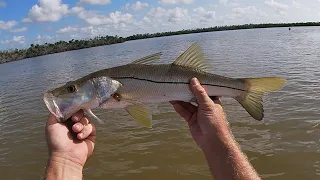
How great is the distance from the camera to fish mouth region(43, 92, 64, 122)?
A: 11.8 ft

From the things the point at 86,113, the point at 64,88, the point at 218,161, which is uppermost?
the point at 64,88

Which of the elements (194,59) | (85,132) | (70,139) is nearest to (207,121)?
(194,59)

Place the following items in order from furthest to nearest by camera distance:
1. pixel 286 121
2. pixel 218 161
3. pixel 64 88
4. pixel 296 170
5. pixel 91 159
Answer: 1. pixel 286 121
2. pixel 91 159
3. pixel 296 170
4. pixel 64 88
5. pixel 218 161

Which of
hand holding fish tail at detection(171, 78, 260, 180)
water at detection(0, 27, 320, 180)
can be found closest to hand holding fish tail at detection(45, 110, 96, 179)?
hand holding fish tail at detection(171, 78, 260, 180)

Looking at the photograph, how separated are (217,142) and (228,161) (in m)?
0.28

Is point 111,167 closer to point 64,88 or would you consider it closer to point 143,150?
point 143,150

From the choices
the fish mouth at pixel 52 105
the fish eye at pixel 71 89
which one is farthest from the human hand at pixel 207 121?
the fish mouth at pixel 52 105

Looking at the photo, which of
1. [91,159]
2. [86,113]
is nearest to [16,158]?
[91,159]

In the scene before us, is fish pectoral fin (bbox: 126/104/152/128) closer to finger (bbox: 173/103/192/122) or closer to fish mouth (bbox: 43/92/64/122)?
finger (bbox: 173/103/192/122)

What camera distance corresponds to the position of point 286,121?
385 inches

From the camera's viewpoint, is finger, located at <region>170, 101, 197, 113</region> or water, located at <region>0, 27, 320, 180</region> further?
water, located at <region>0, 27, 320, 180</region>

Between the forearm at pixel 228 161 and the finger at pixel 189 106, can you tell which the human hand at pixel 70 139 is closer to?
the finger at pixel 189 106

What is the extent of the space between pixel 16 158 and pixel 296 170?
26.7 ft

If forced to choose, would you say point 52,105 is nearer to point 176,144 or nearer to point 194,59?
point 194,59
